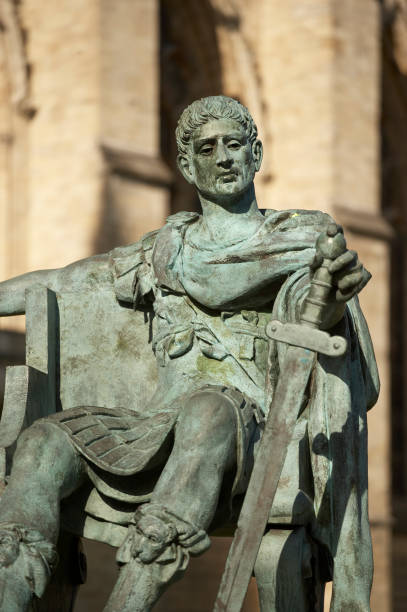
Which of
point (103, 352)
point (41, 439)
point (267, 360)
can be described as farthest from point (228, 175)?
point (41, 439)

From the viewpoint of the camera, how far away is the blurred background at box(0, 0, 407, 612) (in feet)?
39.6

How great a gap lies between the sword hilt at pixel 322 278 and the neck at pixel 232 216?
49 centimetres

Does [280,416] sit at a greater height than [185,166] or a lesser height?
lesser

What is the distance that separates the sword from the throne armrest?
2.37 feet

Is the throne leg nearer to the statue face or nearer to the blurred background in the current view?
the statue face

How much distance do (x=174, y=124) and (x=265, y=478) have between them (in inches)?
462

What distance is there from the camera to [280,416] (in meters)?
Answer: 3.38

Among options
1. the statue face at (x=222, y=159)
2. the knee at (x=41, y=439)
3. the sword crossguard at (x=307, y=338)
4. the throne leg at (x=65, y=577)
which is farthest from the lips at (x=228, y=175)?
the throne leg at (x=65, y=577)

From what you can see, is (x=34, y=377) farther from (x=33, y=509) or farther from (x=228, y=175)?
(x=228, y=175)

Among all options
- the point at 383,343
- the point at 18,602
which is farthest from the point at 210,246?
the point at 383,343

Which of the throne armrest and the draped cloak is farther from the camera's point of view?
the throne armrest

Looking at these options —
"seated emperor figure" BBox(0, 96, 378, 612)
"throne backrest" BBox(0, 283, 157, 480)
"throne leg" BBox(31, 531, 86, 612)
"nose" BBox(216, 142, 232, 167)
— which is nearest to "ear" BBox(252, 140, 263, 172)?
"seated emperor figure" BBox(0, 96, 378, 612)

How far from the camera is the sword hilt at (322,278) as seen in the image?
3381 millimetres

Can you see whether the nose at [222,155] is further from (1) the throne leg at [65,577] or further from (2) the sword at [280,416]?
(1) the throne leg at [65,577]
